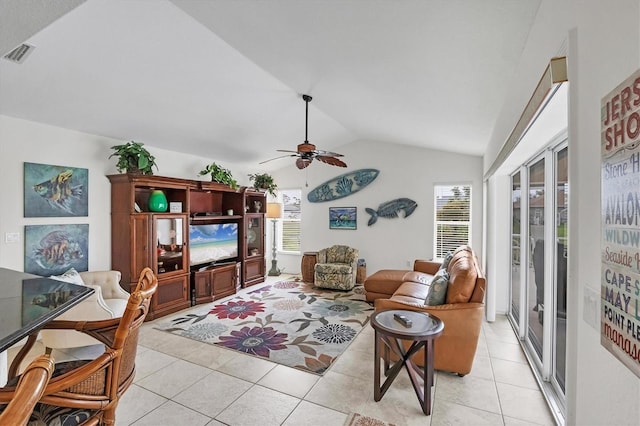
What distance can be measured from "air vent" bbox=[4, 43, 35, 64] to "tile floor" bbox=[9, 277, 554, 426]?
9.14ft

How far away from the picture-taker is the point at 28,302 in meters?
1.37

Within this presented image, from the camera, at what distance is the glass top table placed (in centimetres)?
106

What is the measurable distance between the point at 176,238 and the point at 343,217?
337cm

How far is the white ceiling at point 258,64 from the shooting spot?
5.84ft

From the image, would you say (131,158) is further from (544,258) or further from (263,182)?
(544,258)

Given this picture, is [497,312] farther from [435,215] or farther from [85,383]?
[85,383]

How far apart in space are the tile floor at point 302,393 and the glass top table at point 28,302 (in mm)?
1171

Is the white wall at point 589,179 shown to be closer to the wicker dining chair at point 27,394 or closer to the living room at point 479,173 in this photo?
the living room at point 479,173

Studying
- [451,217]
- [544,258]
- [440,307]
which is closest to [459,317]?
[440,307]

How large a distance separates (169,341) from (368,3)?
3.75 m

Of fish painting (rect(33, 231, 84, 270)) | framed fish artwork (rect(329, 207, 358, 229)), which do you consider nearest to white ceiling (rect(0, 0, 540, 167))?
fish painting (rect(33, 231, 84, 270))

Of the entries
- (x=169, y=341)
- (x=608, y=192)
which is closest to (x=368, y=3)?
(x=608, y=192)

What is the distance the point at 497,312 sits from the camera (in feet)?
14.3

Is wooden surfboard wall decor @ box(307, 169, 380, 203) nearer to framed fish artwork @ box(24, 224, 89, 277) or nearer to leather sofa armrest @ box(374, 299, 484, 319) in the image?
leather sofa armrest @ box(374, 299, 484, 319)
